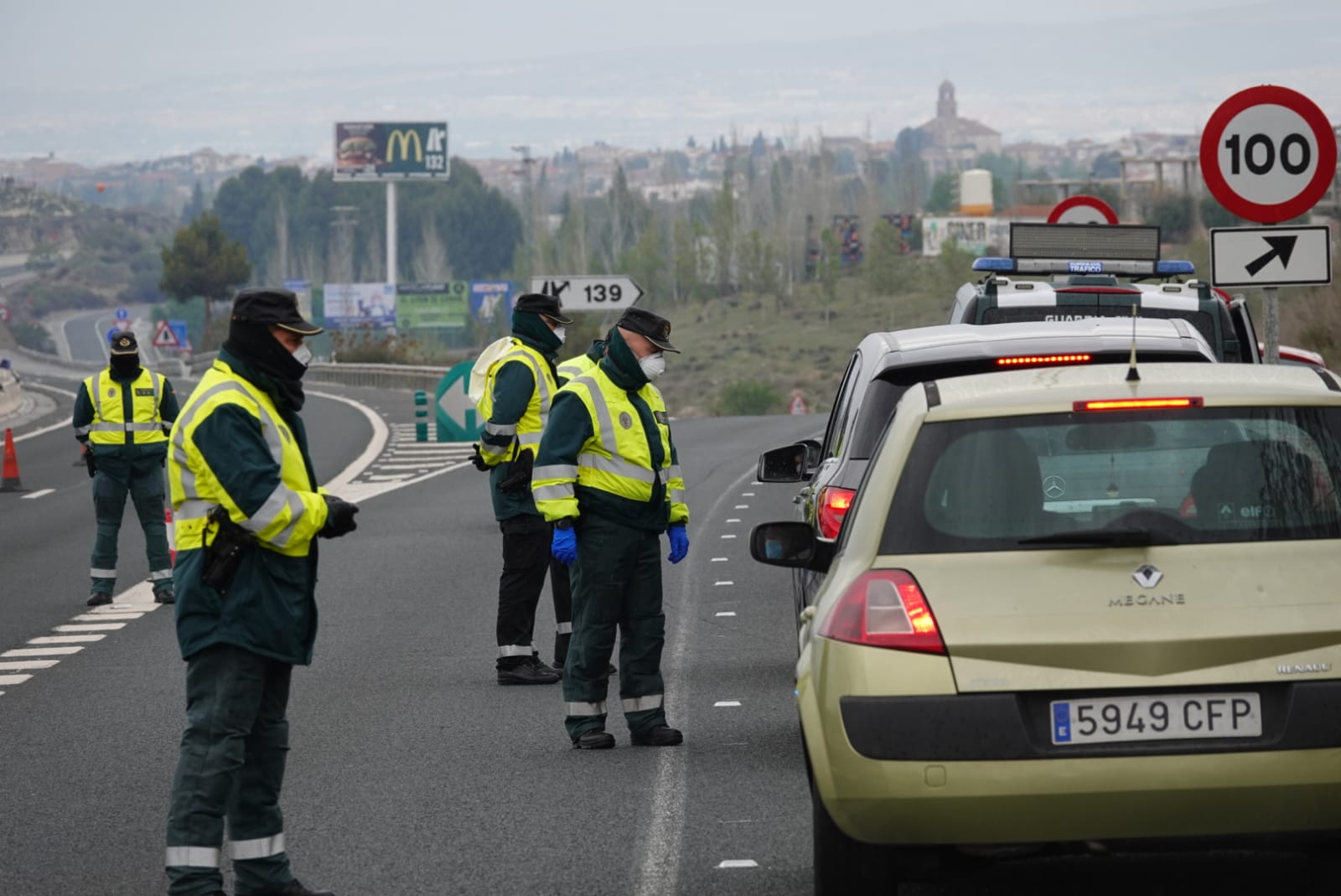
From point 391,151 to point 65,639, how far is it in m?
142

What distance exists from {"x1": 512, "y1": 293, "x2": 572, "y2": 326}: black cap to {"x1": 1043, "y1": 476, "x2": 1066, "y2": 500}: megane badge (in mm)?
5453

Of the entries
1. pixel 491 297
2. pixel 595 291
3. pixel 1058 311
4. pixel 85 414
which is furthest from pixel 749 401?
pixel 1058 311

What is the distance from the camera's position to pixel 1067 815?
5.09 metres

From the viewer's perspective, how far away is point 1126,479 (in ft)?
18.1

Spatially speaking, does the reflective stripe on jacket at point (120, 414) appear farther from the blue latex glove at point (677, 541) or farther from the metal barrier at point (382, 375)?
the metal barrier at point (382, 375)

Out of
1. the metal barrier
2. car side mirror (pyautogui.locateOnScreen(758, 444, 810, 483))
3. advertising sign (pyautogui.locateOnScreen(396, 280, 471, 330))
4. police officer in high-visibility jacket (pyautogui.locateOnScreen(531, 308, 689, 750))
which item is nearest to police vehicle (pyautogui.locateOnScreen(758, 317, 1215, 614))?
police officer in high-visibility jacket (pyautogui.locateOnScreen(531, 308, 689, 750))

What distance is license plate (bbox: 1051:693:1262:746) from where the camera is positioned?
5.08m

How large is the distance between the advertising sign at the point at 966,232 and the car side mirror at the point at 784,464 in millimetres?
148521

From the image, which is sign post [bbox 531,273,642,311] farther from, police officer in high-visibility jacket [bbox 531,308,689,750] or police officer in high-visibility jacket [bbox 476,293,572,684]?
police officer in high-visibility jacket [bbox 531,308,689,750]

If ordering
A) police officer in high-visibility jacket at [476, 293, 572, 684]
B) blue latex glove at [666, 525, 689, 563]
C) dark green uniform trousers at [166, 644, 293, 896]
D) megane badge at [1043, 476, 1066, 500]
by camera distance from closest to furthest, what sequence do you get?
megane badge at [1043, 476, 1066, 500] → dark green uniform trousers at [166, 644, 293, 896] → blue latex glove at [666, 525, 689, 563] → police officer in high-visibility jacket at [476, 293, 572, 684]

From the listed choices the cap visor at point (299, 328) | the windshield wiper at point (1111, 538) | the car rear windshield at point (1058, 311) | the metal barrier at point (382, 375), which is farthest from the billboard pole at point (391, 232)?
the windshield wiper at point (1111, 538)

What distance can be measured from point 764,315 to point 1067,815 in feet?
499

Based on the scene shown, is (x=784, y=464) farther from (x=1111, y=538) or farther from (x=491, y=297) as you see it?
(x=491, y=297)

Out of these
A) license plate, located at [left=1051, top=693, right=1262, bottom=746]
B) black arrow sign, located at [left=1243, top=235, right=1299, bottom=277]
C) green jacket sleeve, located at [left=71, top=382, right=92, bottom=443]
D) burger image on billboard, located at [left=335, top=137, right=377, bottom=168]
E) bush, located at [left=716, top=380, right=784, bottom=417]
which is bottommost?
bush, located at [left=716, top=380, right=784, bottom=417]
